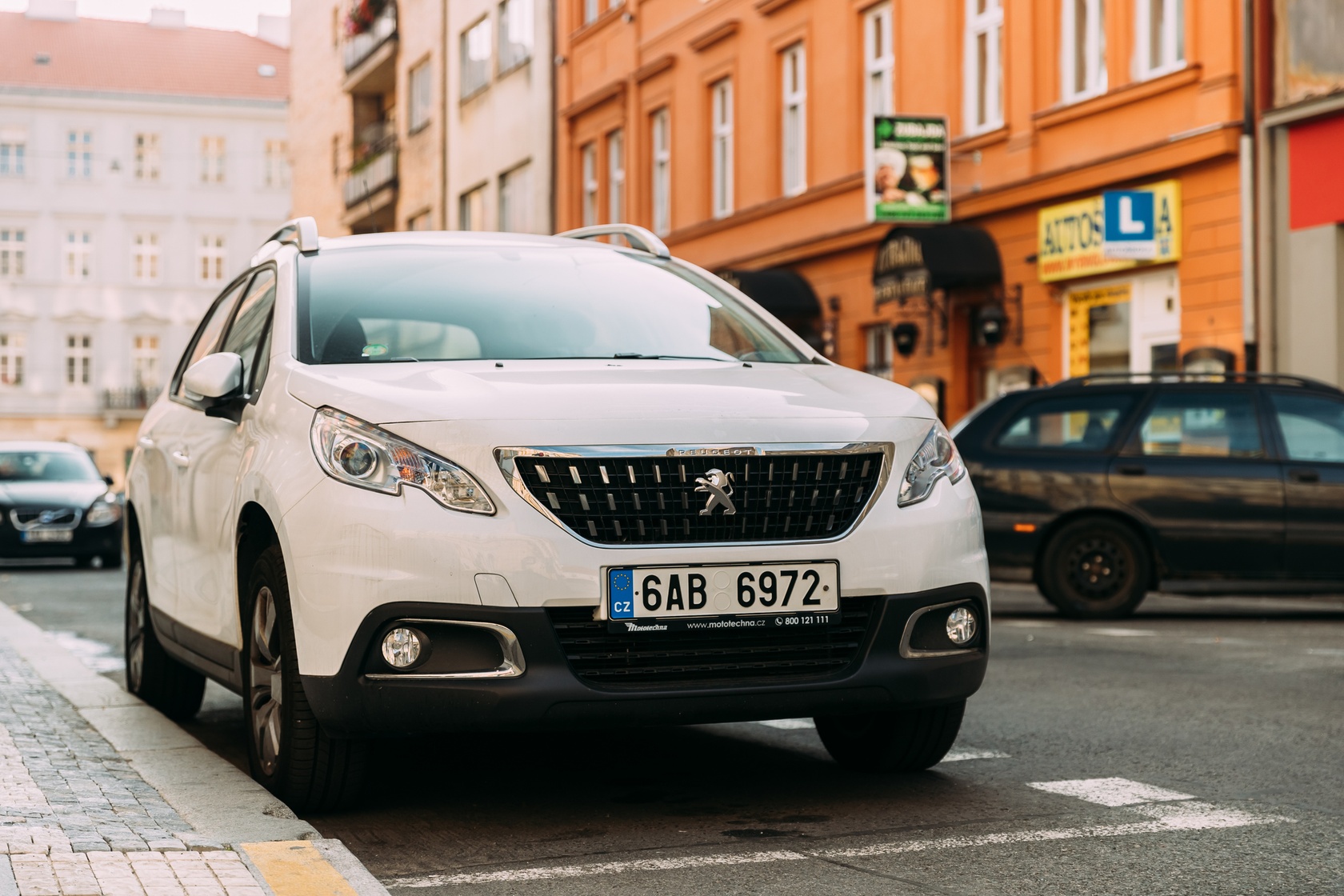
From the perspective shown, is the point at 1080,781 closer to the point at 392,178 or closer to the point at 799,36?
the point at 799,36

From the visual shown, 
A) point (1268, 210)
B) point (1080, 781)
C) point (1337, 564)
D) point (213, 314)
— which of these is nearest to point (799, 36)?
point (1268, 210)

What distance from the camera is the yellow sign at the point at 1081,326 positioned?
20.1 meters

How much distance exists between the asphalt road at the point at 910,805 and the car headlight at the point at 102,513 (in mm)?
12793

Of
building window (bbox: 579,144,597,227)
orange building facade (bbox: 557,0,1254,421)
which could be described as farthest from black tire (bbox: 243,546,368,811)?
building window (bbox: 579,144,597,227)

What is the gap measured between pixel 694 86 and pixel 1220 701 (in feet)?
74.2

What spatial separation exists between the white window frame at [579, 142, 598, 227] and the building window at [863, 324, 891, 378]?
418 inches

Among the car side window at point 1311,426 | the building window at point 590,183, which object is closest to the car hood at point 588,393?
the car side window at point 1311,426

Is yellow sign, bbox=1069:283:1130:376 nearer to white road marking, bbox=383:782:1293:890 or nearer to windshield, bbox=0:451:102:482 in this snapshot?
windshield, bbox=0:451:102:482

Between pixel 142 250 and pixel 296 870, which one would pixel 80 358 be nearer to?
pixel 142 250

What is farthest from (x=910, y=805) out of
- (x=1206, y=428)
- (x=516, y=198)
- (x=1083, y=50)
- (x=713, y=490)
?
(x=516, y=198)

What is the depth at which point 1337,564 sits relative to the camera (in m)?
12.7

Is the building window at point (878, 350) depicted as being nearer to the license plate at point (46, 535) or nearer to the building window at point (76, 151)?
the license plate at point (46, 535)

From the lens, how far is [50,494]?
20.5 meters

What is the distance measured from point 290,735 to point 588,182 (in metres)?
30.5
